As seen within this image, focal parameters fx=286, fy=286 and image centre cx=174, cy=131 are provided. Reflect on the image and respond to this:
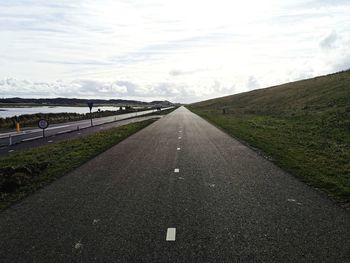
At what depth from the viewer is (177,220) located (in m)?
5.66

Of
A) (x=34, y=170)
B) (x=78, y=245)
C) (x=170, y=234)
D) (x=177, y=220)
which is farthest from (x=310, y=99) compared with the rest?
(x=78, y=245)

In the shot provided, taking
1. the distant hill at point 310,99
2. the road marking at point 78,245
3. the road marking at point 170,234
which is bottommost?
the road marking at point 78,245

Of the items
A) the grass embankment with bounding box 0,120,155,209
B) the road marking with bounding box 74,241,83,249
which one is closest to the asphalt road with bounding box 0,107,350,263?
the road marking with bounding box 74,241,83,249

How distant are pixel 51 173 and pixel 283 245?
823 centimetres

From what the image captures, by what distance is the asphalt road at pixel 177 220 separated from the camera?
14.6 ft

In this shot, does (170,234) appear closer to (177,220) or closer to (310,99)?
(177,220)

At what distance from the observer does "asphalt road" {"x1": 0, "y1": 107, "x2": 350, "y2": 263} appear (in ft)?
14.6

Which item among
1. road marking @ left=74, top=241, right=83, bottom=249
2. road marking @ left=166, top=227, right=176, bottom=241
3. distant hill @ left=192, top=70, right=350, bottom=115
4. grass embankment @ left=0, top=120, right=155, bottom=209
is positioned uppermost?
distant hill @ left=192, top=70, right=350, bottom=115

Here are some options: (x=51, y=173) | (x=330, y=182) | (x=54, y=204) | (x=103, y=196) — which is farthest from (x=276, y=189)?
(x=51, y=173)

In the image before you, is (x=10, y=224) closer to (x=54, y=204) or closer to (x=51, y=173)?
(x=54, y=204)

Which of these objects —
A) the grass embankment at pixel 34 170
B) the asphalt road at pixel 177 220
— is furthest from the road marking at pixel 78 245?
the grass embankment at pixel 34 170

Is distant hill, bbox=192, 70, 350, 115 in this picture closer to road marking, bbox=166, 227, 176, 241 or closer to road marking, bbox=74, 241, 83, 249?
road marking, bbox=166, 227, 176, 241

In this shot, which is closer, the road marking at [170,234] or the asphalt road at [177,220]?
the asphalt road at [177,220]

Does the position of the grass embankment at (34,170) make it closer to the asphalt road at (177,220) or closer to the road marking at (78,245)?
the asphalt road at (177,220)
